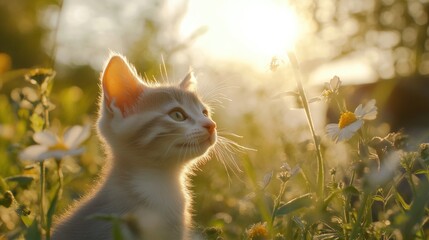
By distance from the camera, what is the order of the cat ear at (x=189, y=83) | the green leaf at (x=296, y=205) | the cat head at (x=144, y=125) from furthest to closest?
the cat ear at (x=189, y=83)
the cat head at (x=144, y=125)
the green leaf at (x=296, y=205)

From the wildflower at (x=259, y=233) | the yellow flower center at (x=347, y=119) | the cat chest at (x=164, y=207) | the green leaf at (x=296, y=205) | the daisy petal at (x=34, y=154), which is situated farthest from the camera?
the cat chest at (x=164, y=207)

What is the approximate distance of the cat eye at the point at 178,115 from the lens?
2246mm

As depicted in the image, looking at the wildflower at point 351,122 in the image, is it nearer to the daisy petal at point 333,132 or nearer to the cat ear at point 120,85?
the daisy petal at point 333,132

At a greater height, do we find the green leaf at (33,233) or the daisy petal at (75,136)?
the daisy petal at (75,136)

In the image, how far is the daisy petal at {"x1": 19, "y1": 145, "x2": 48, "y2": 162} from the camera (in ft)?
3.90

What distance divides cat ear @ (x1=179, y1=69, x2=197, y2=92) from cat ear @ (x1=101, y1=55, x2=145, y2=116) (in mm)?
344

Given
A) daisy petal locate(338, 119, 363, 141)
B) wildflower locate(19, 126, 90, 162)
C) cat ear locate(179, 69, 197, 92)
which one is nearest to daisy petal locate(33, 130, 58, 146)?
wildflower locate(19, 126, 90, 162)

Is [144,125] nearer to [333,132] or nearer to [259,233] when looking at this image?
[259,233]

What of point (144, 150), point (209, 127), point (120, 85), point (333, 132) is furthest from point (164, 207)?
point (333, 132)

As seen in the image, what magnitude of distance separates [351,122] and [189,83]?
4.16 ft

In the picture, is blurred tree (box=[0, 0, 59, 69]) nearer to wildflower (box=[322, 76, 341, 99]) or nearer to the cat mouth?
the cat mouth

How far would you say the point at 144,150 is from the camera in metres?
2.11

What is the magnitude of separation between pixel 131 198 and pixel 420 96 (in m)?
5.19

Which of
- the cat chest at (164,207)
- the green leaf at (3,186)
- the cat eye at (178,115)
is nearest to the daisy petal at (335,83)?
the cat chest at (164,207)
